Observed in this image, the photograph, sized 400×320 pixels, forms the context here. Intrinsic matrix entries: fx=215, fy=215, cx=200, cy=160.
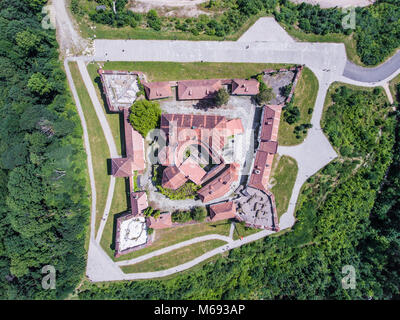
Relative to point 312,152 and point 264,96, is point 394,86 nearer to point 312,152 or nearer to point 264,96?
point 312,152

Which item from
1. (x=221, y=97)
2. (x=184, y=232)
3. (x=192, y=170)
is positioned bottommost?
(x=184, y=232)

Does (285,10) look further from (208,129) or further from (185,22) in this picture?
(208,129)

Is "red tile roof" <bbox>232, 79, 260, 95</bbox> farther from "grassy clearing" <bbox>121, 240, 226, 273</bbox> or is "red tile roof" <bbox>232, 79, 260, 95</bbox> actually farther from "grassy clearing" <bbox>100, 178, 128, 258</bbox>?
"grassy clearing" <bbox>121, 240, 226, 273</bbox>

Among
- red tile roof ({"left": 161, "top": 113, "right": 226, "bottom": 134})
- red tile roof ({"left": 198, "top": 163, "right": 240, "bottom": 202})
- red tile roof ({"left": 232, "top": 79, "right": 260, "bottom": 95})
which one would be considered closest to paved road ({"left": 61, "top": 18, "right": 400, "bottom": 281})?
red tile roof ({"left": 232, "top": 79, "right": 260, "bottom": 95})

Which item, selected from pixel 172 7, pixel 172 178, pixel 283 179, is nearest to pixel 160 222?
pixel 172 178

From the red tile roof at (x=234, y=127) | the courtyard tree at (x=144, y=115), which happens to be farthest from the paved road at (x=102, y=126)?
the red tile roof at (x=234, y=127)

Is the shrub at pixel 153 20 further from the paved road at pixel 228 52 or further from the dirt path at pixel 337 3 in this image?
the dirt path at pixel 337 3
